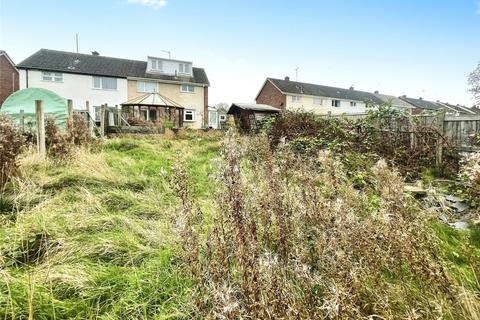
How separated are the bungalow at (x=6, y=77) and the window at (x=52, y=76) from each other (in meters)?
4.72

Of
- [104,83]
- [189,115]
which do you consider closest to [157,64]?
[104,83]

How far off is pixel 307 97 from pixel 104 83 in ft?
82.0

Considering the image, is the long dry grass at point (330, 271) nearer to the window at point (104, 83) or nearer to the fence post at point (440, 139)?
the fence post at point (440, 139)

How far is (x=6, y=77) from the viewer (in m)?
29.6

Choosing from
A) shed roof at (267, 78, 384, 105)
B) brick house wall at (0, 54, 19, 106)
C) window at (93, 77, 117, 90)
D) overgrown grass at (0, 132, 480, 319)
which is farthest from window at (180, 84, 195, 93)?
overgrown grass at (0, 132, 480, 319)

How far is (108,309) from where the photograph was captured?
2275mm

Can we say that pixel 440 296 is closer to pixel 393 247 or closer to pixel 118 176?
pixel 393 247

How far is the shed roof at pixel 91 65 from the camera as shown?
28.1 m

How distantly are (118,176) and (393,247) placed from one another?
5190mm

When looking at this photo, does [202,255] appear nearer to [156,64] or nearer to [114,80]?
[114,80]

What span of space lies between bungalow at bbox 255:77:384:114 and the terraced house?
32.3 feet

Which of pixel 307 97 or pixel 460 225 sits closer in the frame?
pixel 460 225

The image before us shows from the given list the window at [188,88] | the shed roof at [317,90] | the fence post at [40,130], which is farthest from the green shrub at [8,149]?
the shed roof at [317,90]

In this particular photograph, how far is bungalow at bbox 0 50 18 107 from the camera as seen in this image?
29.2 meters
